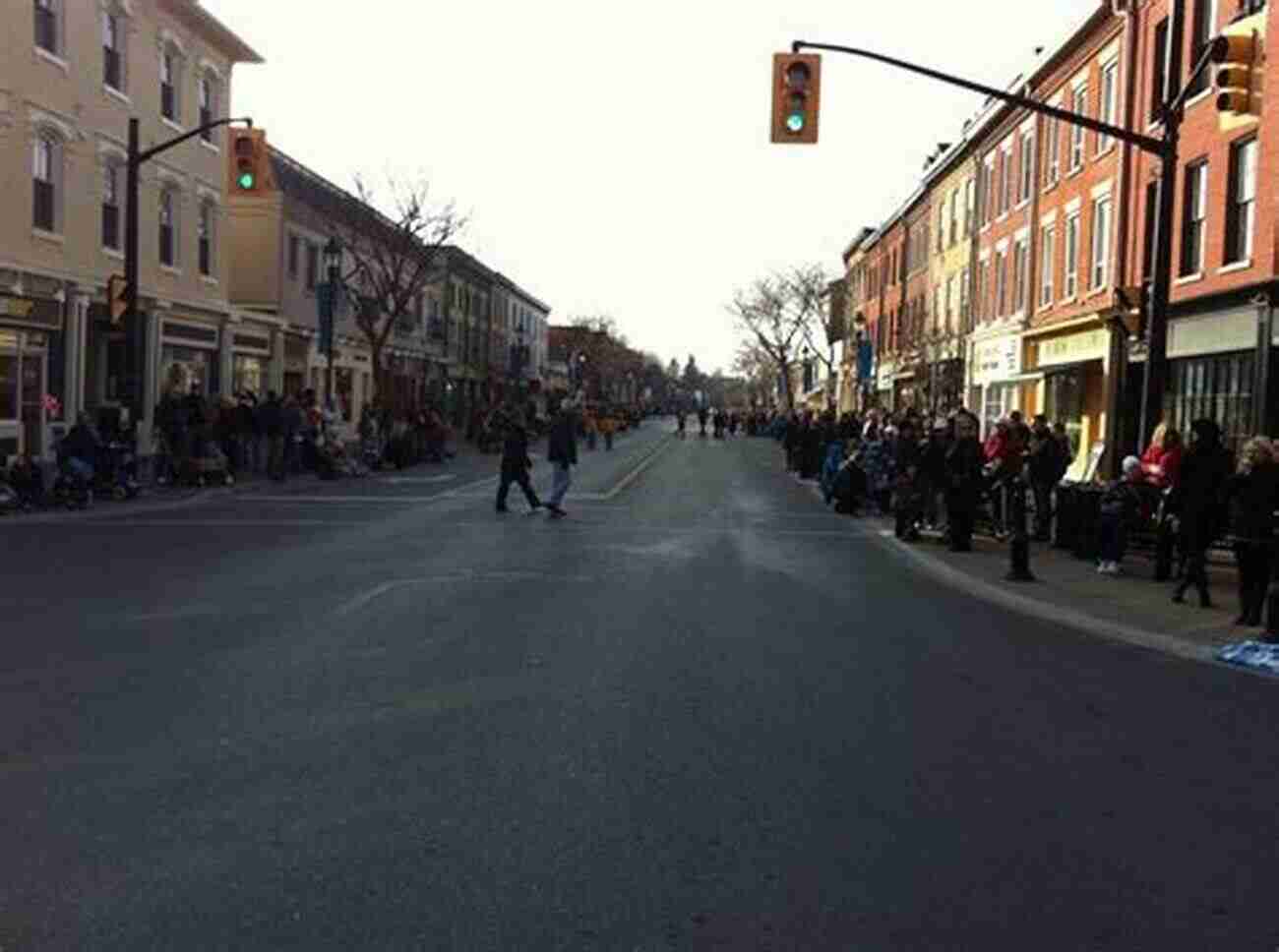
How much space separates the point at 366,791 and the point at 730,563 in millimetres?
10068

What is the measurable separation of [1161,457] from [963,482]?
8.19 ft

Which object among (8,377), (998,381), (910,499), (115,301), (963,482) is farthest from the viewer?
(998,381)

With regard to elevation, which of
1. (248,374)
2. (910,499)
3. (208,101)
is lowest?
(910,499)

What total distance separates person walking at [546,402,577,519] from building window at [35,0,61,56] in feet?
40.6

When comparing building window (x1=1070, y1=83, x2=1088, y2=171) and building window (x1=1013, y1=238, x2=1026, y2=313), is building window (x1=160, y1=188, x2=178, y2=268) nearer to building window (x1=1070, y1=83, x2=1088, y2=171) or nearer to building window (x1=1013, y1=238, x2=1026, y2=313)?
building window (x1=1070, y1=83, x2=1088, y2=171)

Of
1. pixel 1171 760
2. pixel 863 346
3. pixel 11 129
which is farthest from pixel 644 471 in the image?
pixel 1171 760

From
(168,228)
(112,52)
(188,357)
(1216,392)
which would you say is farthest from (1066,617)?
(188,357)

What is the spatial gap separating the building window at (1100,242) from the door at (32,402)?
21698 millimetres

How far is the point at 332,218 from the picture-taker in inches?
1889

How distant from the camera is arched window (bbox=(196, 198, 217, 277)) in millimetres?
35344

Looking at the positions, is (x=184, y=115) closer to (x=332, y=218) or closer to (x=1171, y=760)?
(x=332, y=218)

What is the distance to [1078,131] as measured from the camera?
111 ft

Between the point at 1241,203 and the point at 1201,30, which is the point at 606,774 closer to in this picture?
the point at 1241,203

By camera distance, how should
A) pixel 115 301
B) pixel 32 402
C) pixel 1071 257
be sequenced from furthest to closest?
pixel 1071 257 → pixel 32 402 → pixel 115 301
